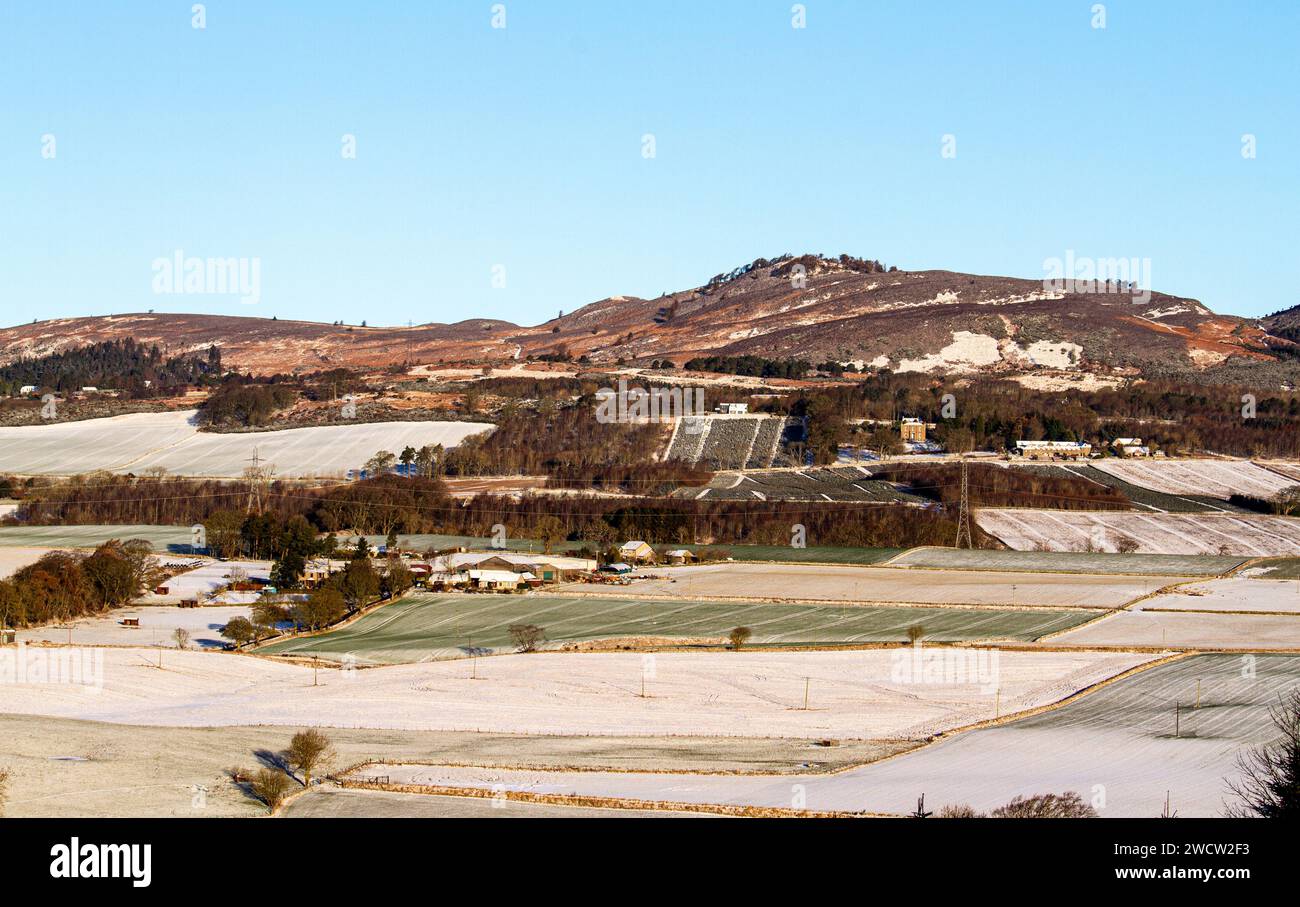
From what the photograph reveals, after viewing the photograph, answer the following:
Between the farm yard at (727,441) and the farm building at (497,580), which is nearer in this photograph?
the farm building at (497,580)

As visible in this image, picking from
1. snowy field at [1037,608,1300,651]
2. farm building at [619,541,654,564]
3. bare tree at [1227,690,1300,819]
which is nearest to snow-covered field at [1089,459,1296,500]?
farm building at [619,541,654,564]

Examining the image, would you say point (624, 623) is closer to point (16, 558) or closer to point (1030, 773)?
point (1030, 773)

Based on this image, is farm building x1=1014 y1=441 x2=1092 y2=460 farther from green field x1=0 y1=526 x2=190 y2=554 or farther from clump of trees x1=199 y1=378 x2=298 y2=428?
clump of trees x1=199 y1=378 x2=298 y2=428

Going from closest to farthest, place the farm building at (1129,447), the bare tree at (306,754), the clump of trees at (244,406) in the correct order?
the bare tree at (306,754), the farm building at (1129,447), the clump of trees at (244,406)

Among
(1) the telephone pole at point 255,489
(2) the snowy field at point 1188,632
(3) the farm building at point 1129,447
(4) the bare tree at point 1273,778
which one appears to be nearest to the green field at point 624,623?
(2) the snowy field at point 1188,632

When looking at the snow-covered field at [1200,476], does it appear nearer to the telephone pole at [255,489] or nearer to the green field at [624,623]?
the green field at [624,623]
